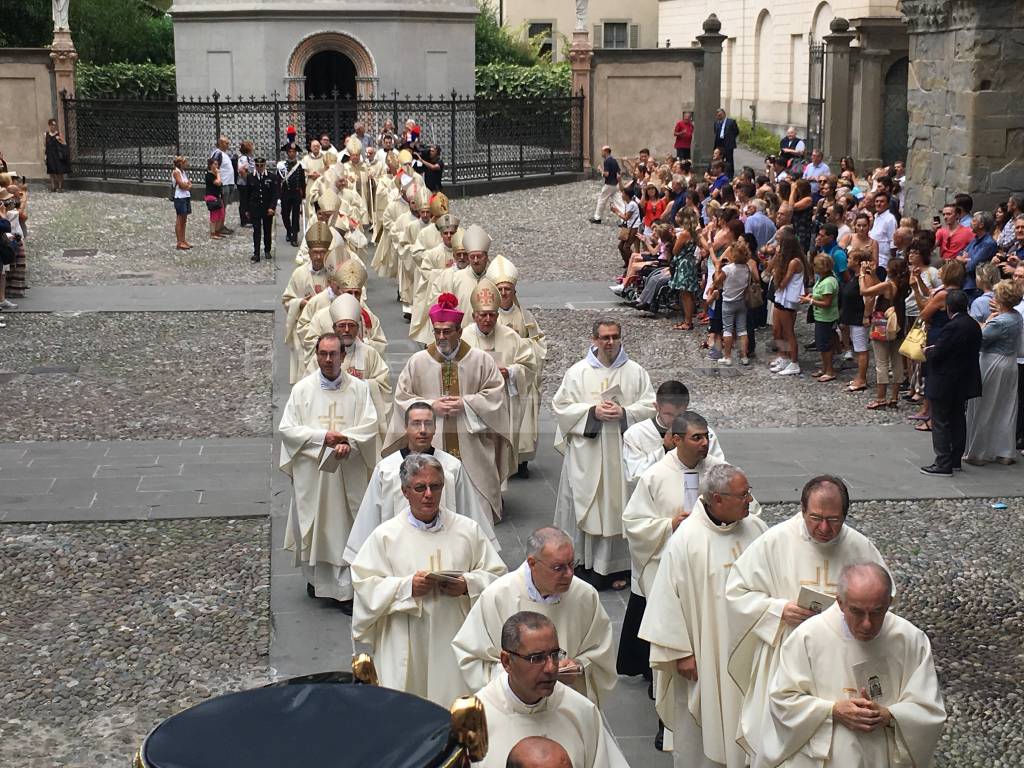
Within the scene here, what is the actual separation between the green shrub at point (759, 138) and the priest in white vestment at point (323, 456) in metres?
28.0

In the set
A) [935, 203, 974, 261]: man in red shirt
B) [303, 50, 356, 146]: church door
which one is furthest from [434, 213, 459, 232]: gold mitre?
[303, 50, 356, 146]: church door

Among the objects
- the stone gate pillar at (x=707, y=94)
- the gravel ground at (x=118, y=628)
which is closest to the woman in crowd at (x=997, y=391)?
the gravel ground at (x=118, y=628)

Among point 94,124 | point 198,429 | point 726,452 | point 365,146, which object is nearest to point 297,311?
point 198,429

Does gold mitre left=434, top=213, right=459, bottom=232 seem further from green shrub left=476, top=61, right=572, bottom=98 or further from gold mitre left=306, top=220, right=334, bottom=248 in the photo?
green shrub left=476, top=61, right=572, bottom=98

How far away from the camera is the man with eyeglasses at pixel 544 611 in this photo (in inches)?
223

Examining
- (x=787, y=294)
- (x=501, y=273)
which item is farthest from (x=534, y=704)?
(x=787, y=294)

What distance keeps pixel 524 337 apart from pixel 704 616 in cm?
541

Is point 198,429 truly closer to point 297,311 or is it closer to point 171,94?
point 297,311

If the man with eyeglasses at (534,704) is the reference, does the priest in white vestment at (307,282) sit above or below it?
above

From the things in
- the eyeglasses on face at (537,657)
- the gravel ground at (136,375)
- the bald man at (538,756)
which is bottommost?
the gravel ground at (136,375)

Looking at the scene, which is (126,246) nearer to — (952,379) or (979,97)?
(979,97)

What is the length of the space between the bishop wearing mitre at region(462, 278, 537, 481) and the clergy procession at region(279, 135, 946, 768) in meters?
0.63

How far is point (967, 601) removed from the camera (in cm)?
891

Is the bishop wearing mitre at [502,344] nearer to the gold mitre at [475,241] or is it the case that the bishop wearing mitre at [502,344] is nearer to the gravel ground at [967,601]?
the gravel ground at [967,601]
